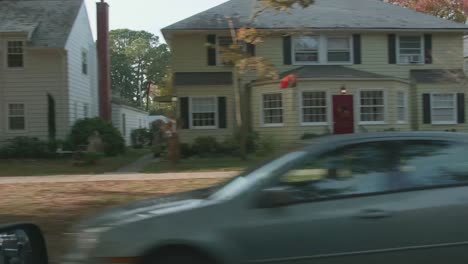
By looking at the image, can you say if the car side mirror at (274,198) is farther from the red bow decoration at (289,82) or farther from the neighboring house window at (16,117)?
the neighboring house window at (16,117)

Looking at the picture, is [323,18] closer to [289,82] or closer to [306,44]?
[306,44]

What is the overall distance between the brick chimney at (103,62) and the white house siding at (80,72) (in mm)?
542

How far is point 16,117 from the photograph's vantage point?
26281mm

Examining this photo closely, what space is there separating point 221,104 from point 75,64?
722 cm

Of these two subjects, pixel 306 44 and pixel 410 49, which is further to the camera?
pixel 410 49

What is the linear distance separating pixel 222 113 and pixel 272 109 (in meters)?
2.07

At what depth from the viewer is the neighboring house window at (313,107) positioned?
24.8 meters

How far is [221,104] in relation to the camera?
2547cm

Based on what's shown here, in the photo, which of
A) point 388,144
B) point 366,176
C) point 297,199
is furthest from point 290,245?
point 388,144

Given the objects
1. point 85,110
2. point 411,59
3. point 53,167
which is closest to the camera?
point 53,167

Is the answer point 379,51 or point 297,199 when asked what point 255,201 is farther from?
point 379,51

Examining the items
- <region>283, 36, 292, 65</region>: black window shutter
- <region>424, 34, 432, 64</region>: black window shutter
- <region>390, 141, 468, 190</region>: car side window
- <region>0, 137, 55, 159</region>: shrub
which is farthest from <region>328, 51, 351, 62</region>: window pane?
<region>390, 141, 468, 190</region>: car side window

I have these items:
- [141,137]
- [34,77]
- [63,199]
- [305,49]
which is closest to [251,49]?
[305,49]

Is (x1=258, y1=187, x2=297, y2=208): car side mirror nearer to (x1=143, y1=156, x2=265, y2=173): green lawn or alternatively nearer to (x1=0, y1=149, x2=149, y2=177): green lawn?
(x1=143, y1=156, x2=265, y2=173): green lawn
